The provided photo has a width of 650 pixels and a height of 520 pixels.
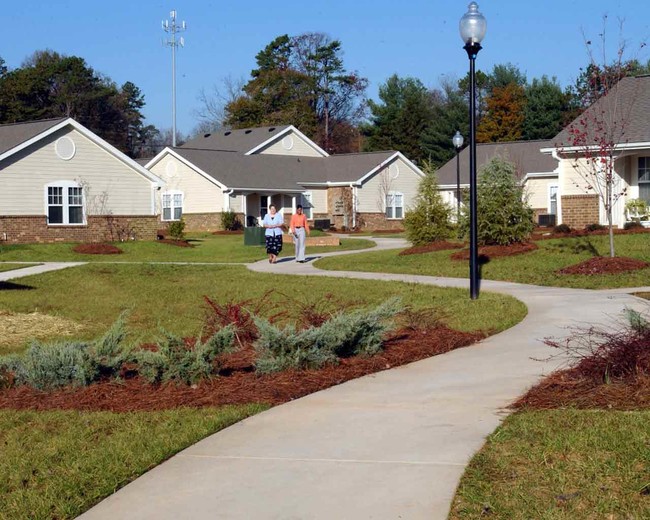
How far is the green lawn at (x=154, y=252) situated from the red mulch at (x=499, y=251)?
737cm

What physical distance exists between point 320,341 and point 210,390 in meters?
1.38

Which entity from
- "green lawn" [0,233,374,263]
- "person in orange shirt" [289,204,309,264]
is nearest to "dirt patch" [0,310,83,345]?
"person in orange shirt" [289,204,309,264]

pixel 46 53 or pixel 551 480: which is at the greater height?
pixel 46 53

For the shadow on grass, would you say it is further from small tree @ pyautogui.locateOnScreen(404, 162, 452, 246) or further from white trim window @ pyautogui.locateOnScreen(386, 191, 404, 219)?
white trim window @ pyautogui.locateOnScreen(386, 191, 404, 219)

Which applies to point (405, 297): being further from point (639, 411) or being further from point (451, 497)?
point (451, 497)

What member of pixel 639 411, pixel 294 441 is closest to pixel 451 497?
pixel 294 441

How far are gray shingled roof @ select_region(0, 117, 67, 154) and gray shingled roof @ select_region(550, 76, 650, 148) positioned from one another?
19302mm

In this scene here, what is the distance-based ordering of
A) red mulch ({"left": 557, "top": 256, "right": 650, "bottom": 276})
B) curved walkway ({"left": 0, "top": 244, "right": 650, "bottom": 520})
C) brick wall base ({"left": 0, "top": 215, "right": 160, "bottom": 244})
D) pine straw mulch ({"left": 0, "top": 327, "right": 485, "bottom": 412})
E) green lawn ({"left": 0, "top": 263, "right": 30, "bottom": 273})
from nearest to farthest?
curved walkway ({"left": 0, "top": 244, "right": 650, "bottom": 520}) → pine straw mulch ({"left": 0, "top": 327, "right": 485, "bottom": 412}) → red mulch ({"left": 557, "top": 256, "right": 650, "bottom": 276}) → green lawn ({"left": 0, "top": 263, "right": 30, "bottom": 273}) → brick wall base ({"left": 0, "top": 215, "right": 160, "bottom": 244})

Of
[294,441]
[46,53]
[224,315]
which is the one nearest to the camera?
[294,441]

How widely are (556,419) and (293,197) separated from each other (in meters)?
48.1

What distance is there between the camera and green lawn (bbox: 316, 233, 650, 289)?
17875mm

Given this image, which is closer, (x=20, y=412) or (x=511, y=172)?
(x=20, y=412)

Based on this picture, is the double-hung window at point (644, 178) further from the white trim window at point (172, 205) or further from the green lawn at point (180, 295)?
the white trim window at point (172, 205)

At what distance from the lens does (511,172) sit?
79.0 feet
